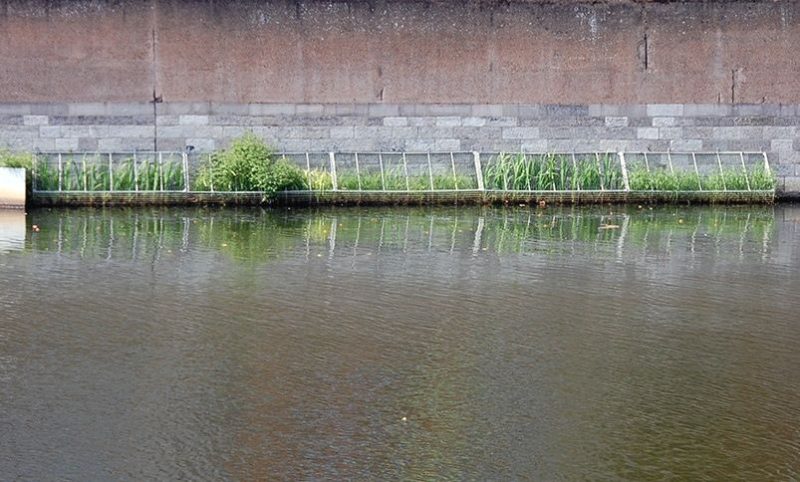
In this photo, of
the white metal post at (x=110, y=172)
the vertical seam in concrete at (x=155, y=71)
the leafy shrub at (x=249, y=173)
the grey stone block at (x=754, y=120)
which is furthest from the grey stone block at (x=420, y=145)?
the grey stone block at (x=754, y=120)

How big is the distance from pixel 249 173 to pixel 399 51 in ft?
10.6

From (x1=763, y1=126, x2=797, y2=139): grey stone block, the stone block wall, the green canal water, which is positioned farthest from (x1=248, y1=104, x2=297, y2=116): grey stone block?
(x1=763, y1=126, x2=797, y2=139): grey stone block

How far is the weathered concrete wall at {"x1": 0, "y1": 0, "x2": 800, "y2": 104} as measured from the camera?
19469 mm

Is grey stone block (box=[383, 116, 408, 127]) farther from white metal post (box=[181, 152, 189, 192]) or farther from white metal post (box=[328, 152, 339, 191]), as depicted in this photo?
white metal post (box=[181, 152, 189, 192])

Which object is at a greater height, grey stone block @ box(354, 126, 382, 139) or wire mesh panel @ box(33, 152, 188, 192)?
grey stone block @ box(354, 126, 382, 139)

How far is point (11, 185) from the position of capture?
1775cm

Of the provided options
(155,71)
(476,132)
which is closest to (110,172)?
(155,71)

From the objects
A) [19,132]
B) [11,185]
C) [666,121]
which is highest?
[666,121]

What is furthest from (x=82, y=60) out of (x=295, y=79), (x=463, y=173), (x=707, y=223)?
(x=707, y=223)

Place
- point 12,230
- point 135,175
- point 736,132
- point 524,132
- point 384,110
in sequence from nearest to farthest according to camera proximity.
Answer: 1. point 12,230
2. point 135,175
3. point 384,110
4. point 524,132
5. point 736,132

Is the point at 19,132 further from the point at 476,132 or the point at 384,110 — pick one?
the point at 476,132

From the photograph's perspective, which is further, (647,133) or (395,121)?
(647,133)

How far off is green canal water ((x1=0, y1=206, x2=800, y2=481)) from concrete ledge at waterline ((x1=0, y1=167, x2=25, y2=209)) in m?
2.34

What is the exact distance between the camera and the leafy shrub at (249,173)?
61.1ft
